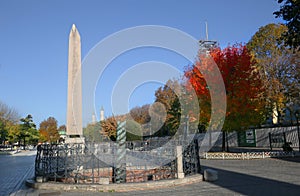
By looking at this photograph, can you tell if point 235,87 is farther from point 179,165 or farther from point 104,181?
point 104,181

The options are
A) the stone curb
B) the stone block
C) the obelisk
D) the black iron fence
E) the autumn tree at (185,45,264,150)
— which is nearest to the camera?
the stone curb

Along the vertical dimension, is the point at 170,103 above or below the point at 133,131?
above

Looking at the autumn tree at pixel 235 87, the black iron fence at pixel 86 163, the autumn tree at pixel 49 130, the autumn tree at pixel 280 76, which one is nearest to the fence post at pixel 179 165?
the black iron fence at pixel 86 163

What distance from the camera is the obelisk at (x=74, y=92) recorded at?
17391 millimetres

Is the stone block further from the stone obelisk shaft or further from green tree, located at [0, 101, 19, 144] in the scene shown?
green tree, located at [0, 101, 19, 144]

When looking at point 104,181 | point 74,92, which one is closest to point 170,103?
point 74,92

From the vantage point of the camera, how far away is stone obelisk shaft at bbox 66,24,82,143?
1739 cm

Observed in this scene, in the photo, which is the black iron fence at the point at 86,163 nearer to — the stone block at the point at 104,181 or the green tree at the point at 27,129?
the stone block at the point at 104,181

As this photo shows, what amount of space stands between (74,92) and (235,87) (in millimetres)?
11407

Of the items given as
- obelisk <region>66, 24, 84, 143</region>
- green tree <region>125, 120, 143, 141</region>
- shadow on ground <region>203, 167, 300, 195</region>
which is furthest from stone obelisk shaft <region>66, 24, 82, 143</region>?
green tree <region>125, 120, 143, 141</region>

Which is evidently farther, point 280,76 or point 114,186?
point 280,76

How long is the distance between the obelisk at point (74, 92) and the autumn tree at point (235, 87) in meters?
9.18

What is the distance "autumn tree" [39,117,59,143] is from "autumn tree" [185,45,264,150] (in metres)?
71.5

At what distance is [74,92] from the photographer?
1803 centimetres
